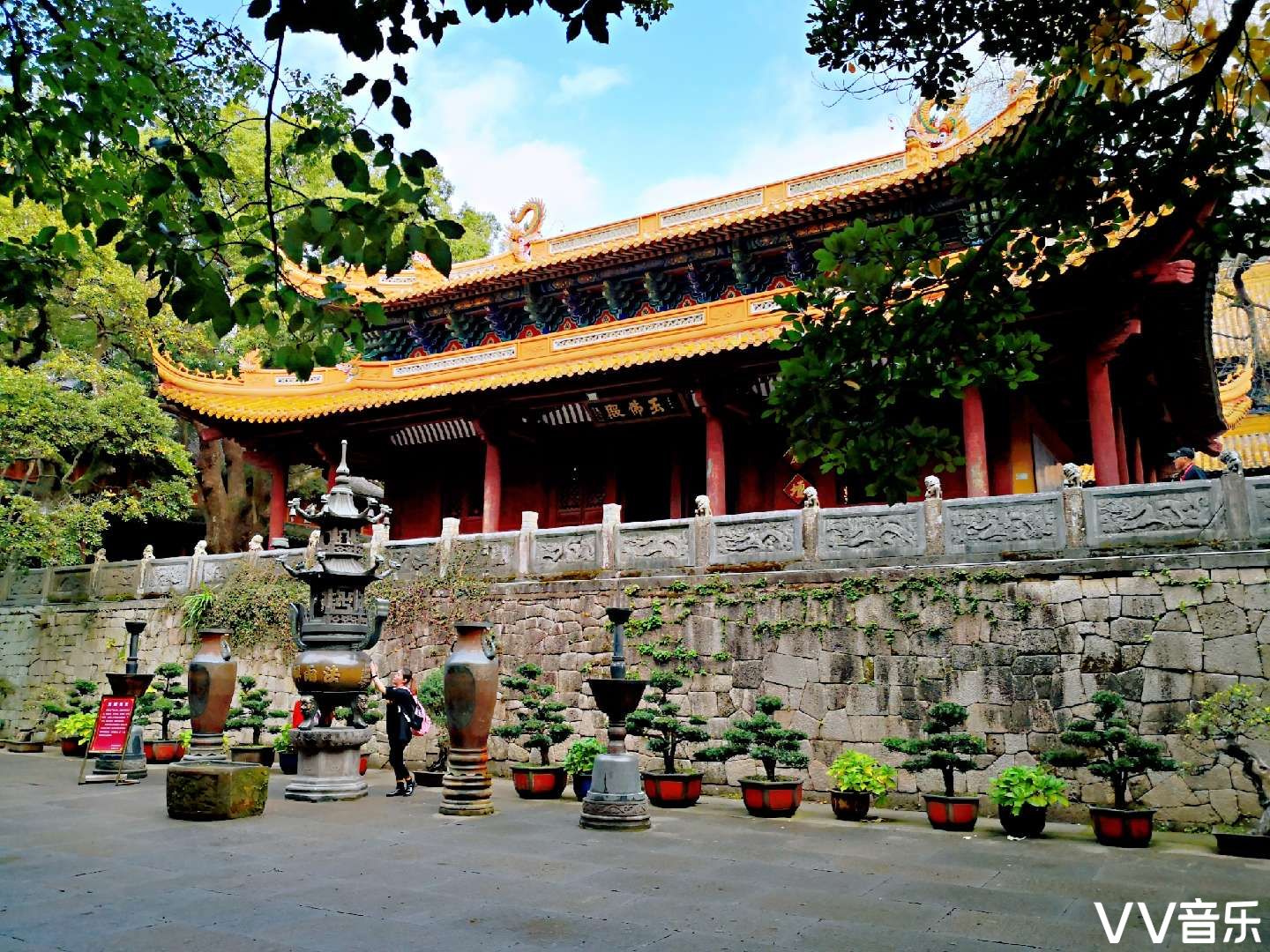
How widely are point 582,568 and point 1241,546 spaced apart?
6.96 meters

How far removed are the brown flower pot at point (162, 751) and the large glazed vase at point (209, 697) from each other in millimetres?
2748

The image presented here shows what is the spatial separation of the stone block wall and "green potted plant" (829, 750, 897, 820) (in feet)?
3.22

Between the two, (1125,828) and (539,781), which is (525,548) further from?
(1125,828)

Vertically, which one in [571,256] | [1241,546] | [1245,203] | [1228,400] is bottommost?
[1241,546]

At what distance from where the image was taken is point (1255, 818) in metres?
7.71

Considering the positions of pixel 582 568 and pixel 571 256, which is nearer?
pixel 582 568

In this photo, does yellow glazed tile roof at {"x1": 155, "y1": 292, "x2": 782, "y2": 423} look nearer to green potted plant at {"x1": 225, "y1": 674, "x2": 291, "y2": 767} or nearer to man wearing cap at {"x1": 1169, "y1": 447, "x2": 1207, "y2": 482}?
green potted plant at {"x1": 225, "y1": 674, "x2": 291, "y2": 767}

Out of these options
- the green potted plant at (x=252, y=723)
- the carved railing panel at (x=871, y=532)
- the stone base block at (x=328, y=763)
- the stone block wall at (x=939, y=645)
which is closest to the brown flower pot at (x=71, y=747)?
the green potted plant at (x=252, y=723)

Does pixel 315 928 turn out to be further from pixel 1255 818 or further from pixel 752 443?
pixel 752 443

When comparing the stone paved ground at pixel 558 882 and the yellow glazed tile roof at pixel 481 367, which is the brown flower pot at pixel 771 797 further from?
the yellow glazed tile roof at pixel 481 367

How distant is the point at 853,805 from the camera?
8203 millimetres

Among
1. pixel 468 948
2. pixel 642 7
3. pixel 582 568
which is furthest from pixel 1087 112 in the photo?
pixel 582 568

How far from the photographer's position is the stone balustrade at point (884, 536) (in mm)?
8641

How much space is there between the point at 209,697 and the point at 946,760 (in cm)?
771
